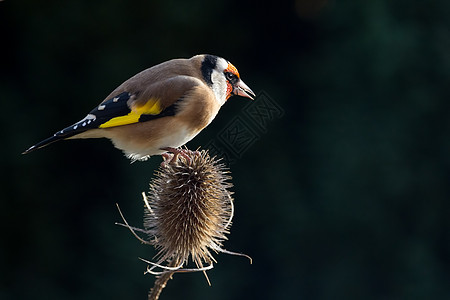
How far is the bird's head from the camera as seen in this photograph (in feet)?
8.67

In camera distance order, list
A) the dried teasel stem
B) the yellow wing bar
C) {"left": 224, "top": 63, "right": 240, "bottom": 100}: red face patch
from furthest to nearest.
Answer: {"left": 224, "top": 63, "right": 240, "bottom": 100}: red face patch → the yellow wing bar → the dried teasel stem

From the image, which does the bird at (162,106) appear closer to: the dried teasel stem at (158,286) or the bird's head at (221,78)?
the bird's head at (221,78)

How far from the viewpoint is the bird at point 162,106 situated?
8.18 ft

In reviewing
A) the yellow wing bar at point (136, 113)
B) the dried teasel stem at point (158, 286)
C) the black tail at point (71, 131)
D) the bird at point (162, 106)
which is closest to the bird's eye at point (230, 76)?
the bird at point (162, 106)

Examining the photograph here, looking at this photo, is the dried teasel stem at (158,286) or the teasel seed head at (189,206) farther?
the teasel seed head at (189,206)

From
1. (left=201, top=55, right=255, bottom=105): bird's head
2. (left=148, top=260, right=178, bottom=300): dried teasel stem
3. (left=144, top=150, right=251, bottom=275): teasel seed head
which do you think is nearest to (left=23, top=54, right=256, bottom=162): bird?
(left=201, top=55, right=255, bottom=105): bird's head

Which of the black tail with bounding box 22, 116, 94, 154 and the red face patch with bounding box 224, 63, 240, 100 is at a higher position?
the black tail with bounding box 22, 116, 94, 154

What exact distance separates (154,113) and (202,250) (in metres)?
0.88

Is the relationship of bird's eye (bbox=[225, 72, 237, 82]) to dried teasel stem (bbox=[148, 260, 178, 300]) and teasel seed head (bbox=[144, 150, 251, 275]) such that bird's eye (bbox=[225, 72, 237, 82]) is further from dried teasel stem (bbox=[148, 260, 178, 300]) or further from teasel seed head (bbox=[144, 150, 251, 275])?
dried teasel stem (bbox=[148, 260, 178, 300])

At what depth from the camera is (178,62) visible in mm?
2658

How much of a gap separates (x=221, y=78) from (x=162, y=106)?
1.20 ft

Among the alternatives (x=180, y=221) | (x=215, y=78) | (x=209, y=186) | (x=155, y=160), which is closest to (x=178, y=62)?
(x=215, y=78)

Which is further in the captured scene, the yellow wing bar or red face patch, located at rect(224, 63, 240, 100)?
red face patch, located at rect(224, 63, 240, 100)

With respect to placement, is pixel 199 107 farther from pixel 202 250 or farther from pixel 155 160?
pixel 155 160
